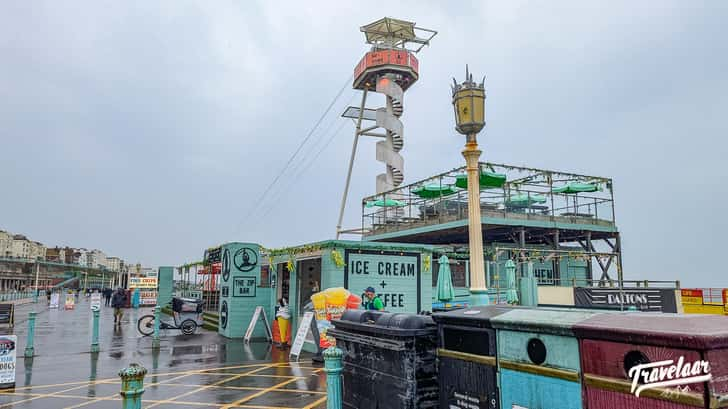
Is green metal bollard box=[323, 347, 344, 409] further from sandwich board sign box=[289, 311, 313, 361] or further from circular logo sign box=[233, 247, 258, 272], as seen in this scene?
circular logo sign box=[233, 247, 258, 272]

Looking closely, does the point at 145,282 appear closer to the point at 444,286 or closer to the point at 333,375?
the point at 444,286

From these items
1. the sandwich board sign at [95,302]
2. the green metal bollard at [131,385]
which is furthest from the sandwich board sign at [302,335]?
the green metal bollard at [131,385]

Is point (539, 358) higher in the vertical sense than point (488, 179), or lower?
lower

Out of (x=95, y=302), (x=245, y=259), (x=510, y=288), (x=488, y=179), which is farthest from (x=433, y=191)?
(x=95, y=302)

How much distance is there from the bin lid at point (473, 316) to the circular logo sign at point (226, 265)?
1414cm

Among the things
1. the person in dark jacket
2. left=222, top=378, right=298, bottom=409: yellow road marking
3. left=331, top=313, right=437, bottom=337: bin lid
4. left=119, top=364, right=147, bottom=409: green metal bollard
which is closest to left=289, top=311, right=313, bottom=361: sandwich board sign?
left=222, top=378, right=298, bottom=409: yellow road marking

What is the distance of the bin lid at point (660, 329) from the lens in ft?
8.29

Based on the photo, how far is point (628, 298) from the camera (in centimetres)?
1487

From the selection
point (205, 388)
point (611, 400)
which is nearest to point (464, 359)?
point (611, 400)

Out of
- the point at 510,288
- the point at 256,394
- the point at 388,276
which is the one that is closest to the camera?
the point at 256,394

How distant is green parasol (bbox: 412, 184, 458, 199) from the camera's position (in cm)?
2795

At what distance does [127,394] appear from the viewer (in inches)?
168

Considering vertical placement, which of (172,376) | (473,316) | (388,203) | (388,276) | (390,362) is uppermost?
(388,203)

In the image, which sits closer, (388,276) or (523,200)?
(388,276)
